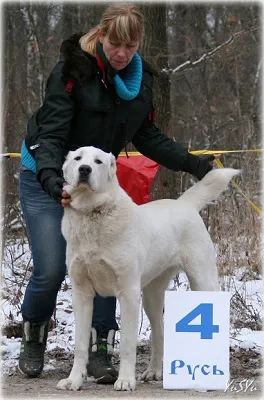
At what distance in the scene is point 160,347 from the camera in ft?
14.9

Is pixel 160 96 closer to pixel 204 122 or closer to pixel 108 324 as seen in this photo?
pixel 108 324

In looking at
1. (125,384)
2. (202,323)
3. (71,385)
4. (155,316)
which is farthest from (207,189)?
(71,385)

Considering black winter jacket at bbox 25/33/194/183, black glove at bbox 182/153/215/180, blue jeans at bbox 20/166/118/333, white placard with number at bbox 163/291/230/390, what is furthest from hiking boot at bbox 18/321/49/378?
black glove at bbox 182/153/215/180

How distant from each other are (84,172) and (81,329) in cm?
92

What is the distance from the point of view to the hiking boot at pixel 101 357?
432 centimetres

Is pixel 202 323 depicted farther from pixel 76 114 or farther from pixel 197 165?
pixel 76 114

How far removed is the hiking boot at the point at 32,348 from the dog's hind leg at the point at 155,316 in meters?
0.67

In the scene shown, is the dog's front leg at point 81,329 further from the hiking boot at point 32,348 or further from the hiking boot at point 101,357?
the hiking boot at point 32,348

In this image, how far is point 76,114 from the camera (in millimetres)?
4203

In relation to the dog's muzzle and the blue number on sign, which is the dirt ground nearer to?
the blue number on sign

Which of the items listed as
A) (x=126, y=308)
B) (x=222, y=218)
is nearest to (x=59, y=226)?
(x=126, y=308)

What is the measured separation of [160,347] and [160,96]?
315 cm

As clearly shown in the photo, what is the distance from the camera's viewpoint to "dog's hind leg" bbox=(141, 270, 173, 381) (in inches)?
175

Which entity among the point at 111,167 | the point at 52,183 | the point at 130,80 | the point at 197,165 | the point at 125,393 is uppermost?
the point at 130,80
